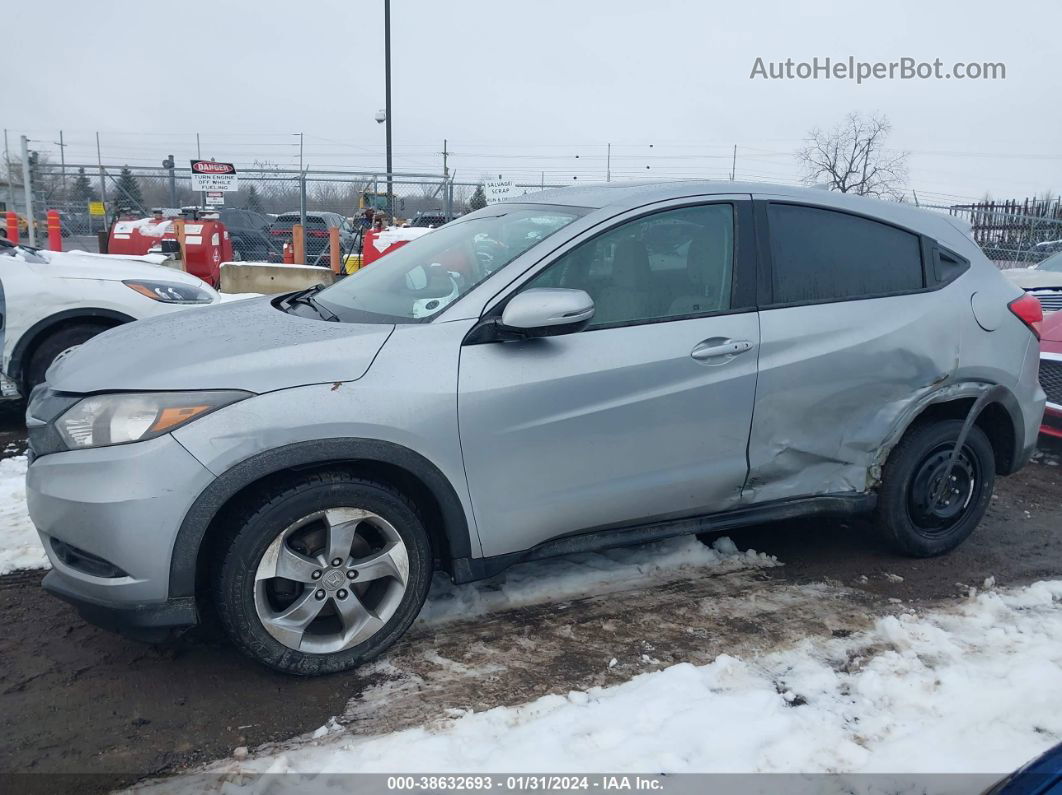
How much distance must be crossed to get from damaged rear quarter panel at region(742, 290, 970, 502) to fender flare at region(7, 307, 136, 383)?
437 centimetres

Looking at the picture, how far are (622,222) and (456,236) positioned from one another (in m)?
0.85

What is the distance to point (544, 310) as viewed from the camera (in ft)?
9.86

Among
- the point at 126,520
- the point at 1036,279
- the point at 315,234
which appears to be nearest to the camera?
the point at 126,520

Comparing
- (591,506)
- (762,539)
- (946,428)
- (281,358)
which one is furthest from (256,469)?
(946,428)

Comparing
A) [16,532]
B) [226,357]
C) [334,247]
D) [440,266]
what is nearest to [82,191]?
[334,247]

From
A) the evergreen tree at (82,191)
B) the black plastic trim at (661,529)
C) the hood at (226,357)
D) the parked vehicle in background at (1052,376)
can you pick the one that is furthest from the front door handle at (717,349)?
the evergreen tree at (82,191)

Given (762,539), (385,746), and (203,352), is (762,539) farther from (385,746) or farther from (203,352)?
(203,352)

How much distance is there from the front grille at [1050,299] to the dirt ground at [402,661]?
2913mm

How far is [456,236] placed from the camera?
153 inches

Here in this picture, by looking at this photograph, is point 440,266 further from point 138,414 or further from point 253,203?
point 253,203

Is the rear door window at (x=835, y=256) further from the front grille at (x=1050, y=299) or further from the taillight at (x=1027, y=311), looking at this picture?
the front grille at (x=1050, y=299)

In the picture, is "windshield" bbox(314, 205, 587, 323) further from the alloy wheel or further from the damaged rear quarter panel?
the damaged rear quarter panel

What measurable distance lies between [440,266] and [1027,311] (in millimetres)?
2833

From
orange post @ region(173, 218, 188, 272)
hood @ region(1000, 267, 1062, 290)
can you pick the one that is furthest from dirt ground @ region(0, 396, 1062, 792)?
orange post @ region(173, 218, 188, 272)
